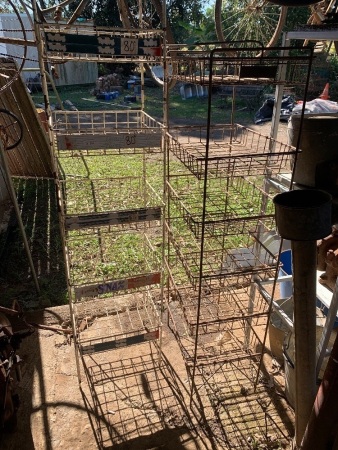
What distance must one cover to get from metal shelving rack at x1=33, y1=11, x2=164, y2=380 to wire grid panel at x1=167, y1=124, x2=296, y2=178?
210 mm

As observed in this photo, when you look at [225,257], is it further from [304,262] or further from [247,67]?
[247,67]

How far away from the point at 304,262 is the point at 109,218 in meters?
1.04

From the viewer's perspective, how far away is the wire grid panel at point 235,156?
175cm

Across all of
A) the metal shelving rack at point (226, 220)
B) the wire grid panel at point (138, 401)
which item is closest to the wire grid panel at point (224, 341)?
the metal shelving rack at point (226, 220)

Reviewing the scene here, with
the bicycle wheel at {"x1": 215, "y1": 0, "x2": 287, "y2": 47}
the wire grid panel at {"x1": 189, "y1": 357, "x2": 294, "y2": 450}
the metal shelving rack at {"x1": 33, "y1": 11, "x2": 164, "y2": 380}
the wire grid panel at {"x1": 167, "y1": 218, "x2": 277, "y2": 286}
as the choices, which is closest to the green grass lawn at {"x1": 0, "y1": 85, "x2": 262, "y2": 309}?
the metal shelving rack at {"x1": 33, "y1": 11, "x2": 164, "y2": 380}

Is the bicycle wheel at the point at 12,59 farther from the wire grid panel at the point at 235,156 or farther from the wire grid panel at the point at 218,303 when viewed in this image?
the wire grid panel at the point at 218,303

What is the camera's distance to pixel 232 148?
256 centimetres

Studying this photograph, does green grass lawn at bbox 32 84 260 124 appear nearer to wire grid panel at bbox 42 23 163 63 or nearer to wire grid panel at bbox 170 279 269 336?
wire grid panel at bbox 170 279 269 336

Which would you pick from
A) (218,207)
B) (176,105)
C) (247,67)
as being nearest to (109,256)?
(218,207)

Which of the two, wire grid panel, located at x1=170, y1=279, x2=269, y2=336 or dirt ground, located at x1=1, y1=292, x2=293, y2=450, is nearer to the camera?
dirt ground, located at x1=1, y1=292, x2=293, y2=450

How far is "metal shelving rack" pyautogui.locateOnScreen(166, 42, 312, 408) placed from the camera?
1671 millimetres

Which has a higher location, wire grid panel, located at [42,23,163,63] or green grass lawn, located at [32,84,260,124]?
wire grid panel, located at [42,23,163,63]

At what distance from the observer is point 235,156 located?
170 cm

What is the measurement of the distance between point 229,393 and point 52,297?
180cm
